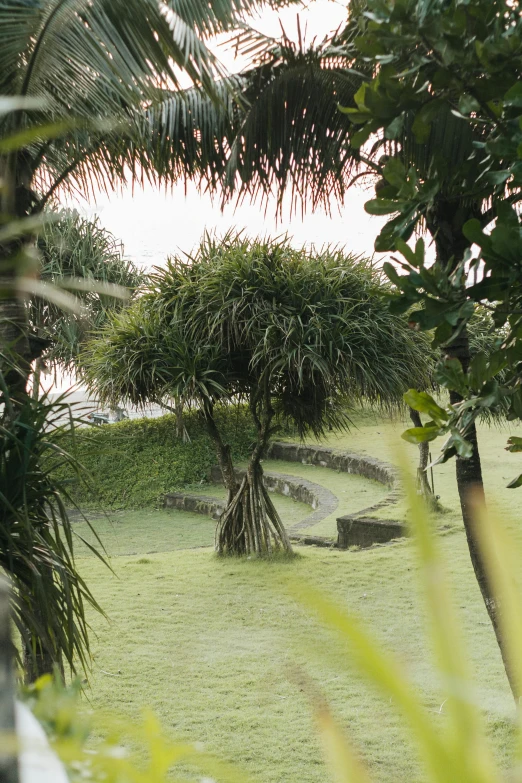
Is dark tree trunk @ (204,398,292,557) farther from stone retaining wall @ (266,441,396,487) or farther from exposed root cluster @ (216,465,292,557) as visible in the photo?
stone retaining wall @ (266,441,396,487)

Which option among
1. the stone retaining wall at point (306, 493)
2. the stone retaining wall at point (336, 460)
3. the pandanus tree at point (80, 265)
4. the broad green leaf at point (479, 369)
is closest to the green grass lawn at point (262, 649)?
the broad green leaf at point (479, 369)

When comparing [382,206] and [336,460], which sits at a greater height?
[382,206]

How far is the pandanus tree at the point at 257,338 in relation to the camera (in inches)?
322

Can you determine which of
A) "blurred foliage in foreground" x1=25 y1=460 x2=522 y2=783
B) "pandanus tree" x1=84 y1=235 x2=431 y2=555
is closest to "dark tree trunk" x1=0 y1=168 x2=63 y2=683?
"blurred foliage in foreground" x1=25 y1=460 x2=522 y2=783

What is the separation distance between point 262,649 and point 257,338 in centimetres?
342

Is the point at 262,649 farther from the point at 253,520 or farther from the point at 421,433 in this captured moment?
the point at 421,433

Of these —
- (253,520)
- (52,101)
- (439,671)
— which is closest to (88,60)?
(52,101)

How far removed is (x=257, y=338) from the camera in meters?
8.39

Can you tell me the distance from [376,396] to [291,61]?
4381mm

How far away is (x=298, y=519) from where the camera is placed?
1202 centimetres

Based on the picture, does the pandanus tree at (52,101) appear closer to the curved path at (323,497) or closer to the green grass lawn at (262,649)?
the green grass lawn at (262,649)

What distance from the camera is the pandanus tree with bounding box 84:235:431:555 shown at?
8.17 meters

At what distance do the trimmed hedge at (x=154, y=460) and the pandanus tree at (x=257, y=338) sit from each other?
518cm

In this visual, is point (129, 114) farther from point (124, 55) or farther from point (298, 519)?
point (298, 519)
